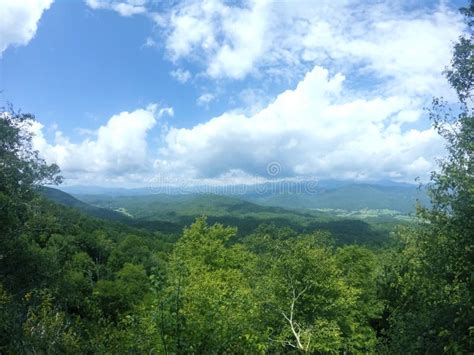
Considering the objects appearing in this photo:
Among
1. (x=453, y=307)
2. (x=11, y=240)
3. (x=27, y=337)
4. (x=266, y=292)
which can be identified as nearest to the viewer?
(x=27, y=337)

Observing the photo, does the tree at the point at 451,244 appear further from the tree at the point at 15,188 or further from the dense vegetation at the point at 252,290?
the tree at the point at 15,188

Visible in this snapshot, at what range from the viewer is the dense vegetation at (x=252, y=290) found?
1023cm

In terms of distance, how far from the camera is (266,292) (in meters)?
23.8

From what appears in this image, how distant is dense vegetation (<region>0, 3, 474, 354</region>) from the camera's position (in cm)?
1023

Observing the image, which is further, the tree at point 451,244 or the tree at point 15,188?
the tree at point 15,188

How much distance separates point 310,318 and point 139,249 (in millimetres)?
53731

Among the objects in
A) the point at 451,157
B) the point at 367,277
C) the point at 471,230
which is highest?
the point at 451,157

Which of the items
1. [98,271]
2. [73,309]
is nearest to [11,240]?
[73,309]

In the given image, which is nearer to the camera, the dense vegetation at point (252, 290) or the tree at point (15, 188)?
the dense vegetation at point (252, 290)

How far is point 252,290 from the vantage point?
24.6 metres

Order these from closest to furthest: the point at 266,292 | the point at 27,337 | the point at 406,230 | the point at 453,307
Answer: the point at 27,337 → the point at 453,307 → the point at 406,230 → the point at 266,292

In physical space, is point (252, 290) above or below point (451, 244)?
below

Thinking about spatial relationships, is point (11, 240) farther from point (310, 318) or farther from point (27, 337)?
point (310, 318)

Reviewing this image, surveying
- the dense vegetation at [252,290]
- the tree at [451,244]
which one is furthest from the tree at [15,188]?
the tree at [451,244]
